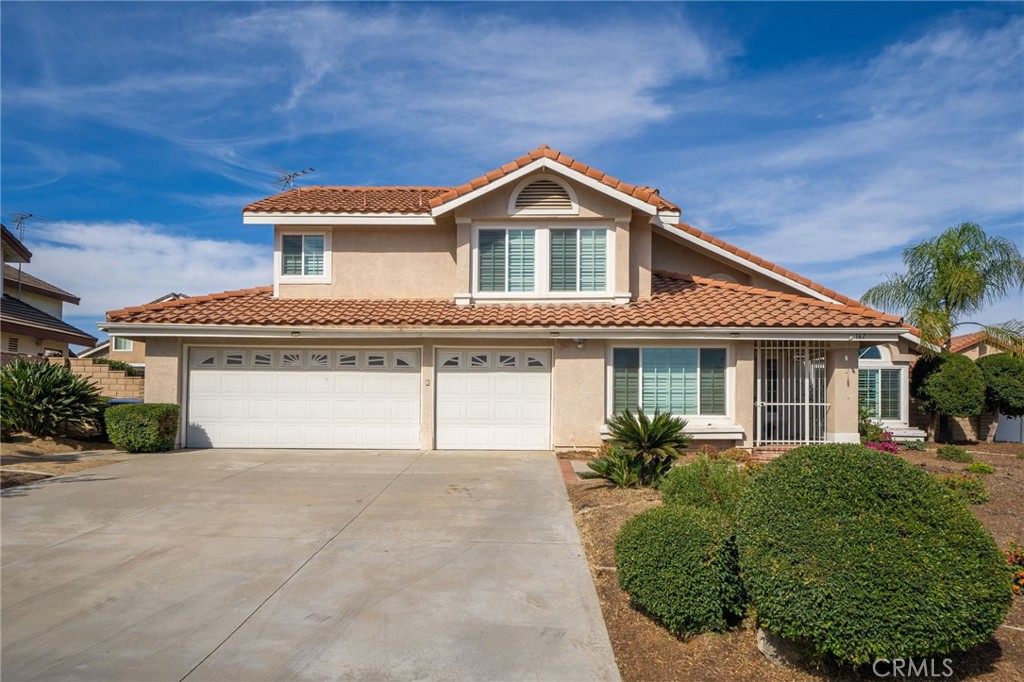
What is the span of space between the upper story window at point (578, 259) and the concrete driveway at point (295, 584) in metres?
5.89

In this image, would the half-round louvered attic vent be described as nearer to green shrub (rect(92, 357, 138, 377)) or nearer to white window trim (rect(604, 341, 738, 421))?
white window trim (rect(604, 341, 738, 421))

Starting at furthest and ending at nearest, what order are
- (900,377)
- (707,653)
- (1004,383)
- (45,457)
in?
(900,377) → (1004,383) → (45,457) → (707,653)

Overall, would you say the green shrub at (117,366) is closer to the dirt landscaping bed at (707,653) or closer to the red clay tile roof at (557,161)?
the red clay tile roof at (557,161)

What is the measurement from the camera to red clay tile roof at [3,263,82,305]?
1009 inches

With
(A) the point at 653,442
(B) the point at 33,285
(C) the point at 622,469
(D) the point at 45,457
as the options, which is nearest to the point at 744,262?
(A) the point at 653,442

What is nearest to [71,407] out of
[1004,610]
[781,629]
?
[781,629]

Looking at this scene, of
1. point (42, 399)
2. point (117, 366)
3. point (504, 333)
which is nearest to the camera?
point (504, 333)

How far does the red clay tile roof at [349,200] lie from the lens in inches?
598

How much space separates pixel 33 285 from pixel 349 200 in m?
19.8

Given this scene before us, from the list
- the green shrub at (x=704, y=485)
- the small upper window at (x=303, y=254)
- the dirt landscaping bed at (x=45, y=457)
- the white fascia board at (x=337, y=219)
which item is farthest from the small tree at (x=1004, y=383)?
the dirt landscaping bed at (x=45, y=457)

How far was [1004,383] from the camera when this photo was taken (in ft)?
59.3

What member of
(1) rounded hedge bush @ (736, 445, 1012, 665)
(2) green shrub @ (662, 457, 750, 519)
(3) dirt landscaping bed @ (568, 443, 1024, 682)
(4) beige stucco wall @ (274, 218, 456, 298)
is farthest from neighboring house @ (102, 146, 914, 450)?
(1) rounded hedge bush @ (736, 445, 1012, 665)

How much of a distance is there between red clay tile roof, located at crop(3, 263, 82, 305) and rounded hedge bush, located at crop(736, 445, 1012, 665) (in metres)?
28.7

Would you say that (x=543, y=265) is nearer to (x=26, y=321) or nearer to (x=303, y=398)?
(x=303, y=398)
